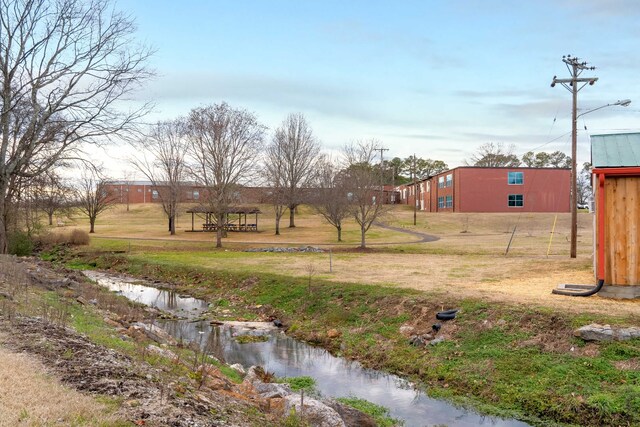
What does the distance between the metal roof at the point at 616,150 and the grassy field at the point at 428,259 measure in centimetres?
387

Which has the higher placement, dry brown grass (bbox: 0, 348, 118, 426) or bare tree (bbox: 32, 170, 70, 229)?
bare tree (bbox: 32, 170, 70, 229)

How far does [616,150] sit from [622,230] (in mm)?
2484

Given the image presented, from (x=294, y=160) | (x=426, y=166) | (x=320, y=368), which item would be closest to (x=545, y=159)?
(x=426, y=166)

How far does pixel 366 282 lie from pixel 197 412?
559 inches

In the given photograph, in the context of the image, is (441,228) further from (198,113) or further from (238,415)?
(238,415)

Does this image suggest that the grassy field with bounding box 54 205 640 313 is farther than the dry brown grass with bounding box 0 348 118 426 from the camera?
Yes

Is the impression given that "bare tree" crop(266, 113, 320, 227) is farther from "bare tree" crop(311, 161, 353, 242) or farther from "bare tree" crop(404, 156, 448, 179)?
"bare tree" crop(404, 156, 448, 179)

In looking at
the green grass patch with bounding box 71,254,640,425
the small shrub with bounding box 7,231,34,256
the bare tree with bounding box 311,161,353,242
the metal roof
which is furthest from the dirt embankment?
the bare tree with bounding box 311,161,353,242

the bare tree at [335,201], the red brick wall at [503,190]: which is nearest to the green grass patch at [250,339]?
the bare tree at [335,201]

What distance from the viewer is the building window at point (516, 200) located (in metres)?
74.7

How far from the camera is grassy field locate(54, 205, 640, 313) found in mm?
17219

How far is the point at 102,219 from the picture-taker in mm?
81875

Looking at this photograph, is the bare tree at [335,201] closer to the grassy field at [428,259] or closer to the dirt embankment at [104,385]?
the grassy field at [428,259]

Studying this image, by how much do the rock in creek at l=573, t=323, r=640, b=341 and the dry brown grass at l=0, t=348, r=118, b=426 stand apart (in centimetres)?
1010
